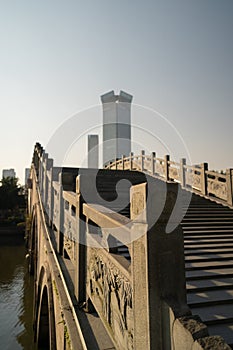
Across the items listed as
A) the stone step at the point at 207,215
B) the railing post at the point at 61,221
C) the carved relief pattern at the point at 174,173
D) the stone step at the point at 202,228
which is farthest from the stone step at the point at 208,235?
the carved relief pattern at the point at 174,173

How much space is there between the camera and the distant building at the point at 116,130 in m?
21.4

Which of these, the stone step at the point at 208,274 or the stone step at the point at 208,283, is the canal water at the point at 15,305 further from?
the stone step at the point at 208,283

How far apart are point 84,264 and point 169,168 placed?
8.07m

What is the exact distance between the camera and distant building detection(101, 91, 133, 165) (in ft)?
70.2

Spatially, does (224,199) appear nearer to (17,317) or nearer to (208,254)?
(208,254)

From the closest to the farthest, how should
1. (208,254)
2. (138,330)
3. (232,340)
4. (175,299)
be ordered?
(175,299), (138,330), (232,340), (208,254)

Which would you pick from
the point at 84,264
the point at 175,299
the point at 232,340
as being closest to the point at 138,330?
the point at 175,299

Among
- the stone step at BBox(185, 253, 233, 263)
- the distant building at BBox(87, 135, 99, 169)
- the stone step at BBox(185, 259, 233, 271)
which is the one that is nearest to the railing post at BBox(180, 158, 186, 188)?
the stone step at BBox(185, 253, 233, 263)

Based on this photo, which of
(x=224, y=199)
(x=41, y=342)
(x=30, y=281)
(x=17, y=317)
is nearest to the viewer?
(x=224, y=199)

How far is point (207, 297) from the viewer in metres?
2.99

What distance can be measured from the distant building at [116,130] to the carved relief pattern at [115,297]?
17366 millimetres

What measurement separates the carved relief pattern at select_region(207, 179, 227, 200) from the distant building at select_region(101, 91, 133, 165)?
454 inches

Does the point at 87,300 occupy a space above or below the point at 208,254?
below

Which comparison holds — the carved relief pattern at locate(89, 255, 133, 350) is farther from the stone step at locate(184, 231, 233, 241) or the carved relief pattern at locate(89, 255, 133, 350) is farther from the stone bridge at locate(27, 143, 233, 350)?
the stone step at locate(184, 231, 233, 241)
